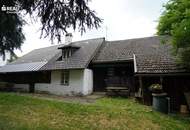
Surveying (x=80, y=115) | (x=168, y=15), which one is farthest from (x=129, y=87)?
(x=80, y=115)

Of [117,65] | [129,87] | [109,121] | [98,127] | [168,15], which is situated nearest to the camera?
[98,127]

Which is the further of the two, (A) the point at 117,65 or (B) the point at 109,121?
(A) the point at 117,65

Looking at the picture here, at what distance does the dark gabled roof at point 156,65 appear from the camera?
15742 mm

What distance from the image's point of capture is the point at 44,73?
26.0 metres

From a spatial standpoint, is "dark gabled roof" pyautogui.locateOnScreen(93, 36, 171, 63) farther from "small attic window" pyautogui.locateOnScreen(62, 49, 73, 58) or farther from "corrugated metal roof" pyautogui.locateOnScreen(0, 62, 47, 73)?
"corrugated metal roof" pyautogui.locateOnScreen(0, 62, 47, 73)

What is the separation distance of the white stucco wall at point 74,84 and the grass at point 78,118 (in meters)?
7.79

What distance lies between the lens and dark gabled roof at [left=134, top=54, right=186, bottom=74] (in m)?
15.7

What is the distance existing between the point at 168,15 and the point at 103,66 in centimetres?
925

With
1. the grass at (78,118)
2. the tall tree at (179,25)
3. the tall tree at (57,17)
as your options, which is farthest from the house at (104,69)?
the tall tree at (57,17)

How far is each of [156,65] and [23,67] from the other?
681 inches

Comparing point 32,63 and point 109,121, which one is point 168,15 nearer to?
point 109,121

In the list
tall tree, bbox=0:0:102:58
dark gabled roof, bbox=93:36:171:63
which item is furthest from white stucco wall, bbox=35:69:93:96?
tall tree, bbox=0:0:102:58

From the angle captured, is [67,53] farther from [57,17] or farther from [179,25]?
[57,17]

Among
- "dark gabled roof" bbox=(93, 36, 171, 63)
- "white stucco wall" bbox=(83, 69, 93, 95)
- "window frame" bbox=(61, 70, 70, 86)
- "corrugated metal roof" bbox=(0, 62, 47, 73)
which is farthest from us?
"corrugated metal roof" bbox=(0, 62, 47, 73)
